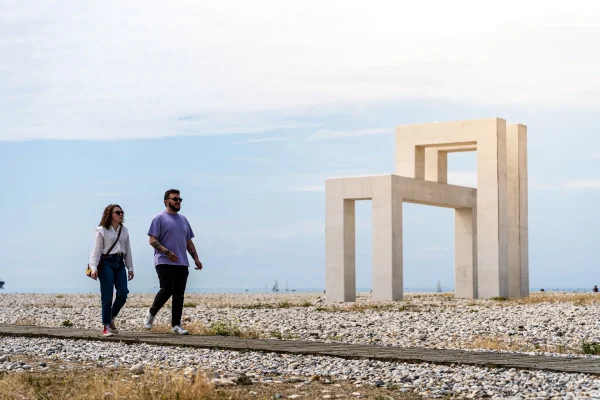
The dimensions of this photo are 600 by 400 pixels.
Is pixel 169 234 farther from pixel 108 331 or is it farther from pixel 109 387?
pixel 109 387

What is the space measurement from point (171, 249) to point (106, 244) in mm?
796

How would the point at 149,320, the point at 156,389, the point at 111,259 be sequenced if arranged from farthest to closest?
the point at 149,320
the point at 111,259
the point at 156,389

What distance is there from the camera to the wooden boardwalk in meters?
7.53

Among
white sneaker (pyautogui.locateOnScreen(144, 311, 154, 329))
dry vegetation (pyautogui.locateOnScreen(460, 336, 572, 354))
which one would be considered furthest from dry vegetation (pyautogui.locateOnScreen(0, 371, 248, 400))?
dry vegetation (pyautogui.locateOnScreen(460, 336, 572, 354))

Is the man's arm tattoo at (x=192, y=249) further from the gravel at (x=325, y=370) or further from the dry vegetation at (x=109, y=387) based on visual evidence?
the dry vegetation at (x=109, y=387)

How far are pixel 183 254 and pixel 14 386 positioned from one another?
4.43 meters

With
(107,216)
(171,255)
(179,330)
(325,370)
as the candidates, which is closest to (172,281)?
(171,255)

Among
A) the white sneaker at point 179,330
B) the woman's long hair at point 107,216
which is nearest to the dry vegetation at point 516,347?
the white sneaker at point 179,330

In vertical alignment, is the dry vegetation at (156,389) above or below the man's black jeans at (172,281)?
below

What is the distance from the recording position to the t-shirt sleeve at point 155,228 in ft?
35.3

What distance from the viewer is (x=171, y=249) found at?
424 inches

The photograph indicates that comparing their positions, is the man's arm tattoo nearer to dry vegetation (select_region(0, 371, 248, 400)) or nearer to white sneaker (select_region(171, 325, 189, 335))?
white sneaker (select_region(171, 325, 189, 335))

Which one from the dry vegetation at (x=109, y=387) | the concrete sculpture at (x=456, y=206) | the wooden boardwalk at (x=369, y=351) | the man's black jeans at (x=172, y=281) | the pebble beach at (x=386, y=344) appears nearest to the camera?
the dry vegetation at (x=109, y=387)

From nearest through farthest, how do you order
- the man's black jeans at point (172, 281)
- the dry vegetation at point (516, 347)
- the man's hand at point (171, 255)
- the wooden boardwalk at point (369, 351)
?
the wooden boardwalk at point (369, 351)
the dry vegetation at point (516, 347)
the man's hand at point (171, 255)
the man's black jeans at point (172, 281)
